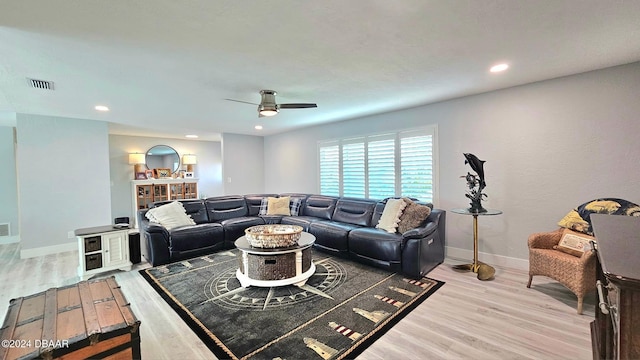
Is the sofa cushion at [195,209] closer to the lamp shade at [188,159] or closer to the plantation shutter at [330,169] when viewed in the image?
the plantation shutter at [330,169]

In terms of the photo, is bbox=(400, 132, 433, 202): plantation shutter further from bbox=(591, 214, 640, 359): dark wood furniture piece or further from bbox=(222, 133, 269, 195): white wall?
bbox=(222, 133, 269, 195): white wall

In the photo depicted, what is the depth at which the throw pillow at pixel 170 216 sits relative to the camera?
13.7ft

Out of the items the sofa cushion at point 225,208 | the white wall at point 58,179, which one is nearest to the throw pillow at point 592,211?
the sofa cushion at point 225,208

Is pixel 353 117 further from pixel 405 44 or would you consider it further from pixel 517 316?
pixel 517 316

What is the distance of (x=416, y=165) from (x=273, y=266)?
9.57 feet

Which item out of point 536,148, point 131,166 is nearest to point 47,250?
point 131,166

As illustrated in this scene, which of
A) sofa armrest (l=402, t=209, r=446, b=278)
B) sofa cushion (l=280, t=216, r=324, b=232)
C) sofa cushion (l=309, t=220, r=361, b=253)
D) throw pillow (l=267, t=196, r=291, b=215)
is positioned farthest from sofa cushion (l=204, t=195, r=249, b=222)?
sofa armrest (l=402, t=209, r=446, b=278)

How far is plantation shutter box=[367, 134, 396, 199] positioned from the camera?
4.77 metres

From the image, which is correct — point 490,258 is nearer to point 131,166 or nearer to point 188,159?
point 188,159

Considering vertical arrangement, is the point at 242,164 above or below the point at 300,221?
above

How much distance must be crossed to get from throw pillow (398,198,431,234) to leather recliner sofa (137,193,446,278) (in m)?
0.09

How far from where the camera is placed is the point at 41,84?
3.04 metres

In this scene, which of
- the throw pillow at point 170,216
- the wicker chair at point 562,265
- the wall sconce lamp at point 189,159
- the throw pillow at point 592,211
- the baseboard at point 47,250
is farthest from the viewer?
the wall sconce lamp at point 189,159

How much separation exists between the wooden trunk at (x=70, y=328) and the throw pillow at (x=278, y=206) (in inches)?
139
